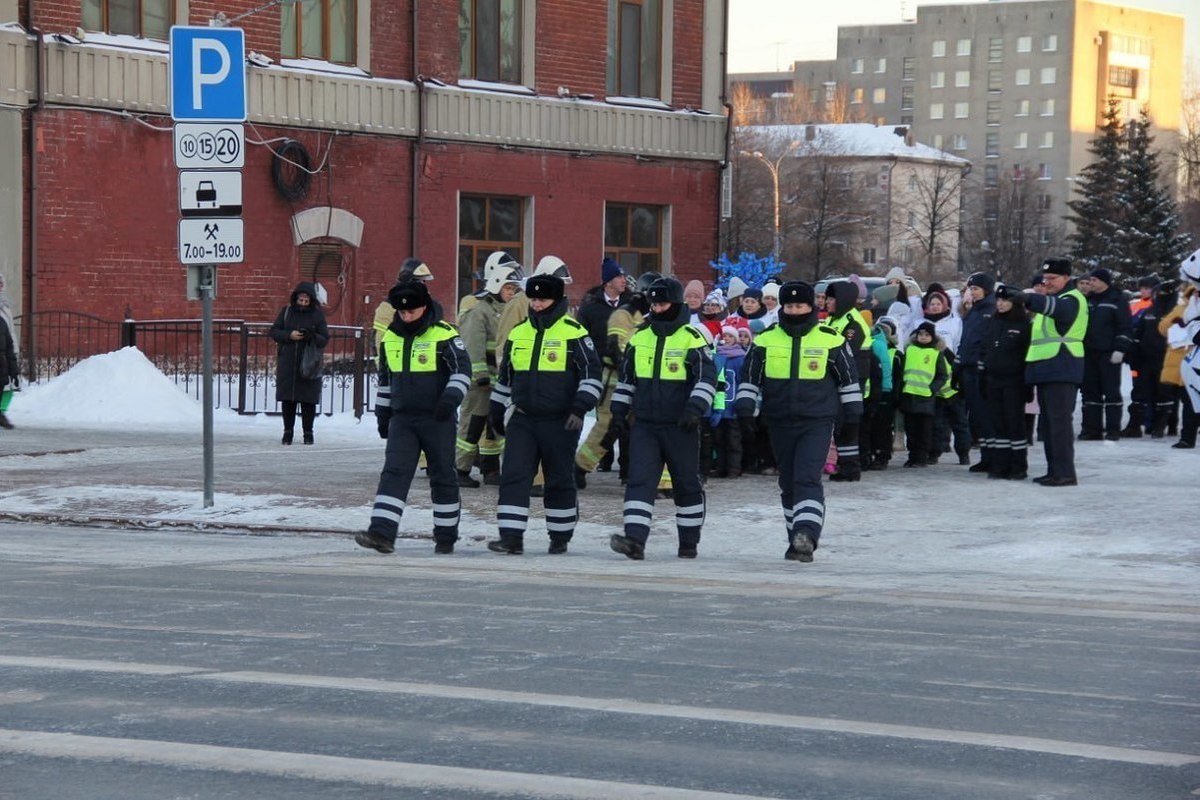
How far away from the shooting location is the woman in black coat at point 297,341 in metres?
20.0

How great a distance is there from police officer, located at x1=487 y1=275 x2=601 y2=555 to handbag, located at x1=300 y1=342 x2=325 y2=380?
7.36 meters

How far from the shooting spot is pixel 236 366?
1107 inches

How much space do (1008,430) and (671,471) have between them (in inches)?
236

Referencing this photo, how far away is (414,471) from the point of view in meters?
12.7

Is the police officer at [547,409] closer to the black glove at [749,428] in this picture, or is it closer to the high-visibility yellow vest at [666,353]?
the high-visibility yellow vest at [666,353]

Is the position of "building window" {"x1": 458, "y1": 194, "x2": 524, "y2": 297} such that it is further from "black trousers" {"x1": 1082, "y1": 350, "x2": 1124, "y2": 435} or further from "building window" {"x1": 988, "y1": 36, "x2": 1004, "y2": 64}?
"building window" {"x1": 988, "y1": 36, "x2": 1004, "y2": 64}

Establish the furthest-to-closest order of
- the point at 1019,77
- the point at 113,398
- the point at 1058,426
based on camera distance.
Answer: the point at 1019,77, the point at 113,398, the point at 1058,426

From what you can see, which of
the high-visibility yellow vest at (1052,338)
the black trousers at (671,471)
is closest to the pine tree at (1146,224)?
the high-visibility yellow vest at (1052,338)

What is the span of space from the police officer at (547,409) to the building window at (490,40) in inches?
803

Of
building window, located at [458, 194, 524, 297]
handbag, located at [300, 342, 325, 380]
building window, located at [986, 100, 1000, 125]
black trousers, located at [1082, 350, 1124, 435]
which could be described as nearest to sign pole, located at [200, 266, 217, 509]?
handbag, located at [300, 342, 325, 380]

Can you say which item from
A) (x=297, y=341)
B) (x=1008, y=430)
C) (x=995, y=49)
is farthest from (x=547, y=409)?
(x=995, y=49)

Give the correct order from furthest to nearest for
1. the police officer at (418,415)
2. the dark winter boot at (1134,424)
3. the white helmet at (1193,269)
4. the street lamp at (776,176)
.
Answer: the street lamp at (776,176) < the dark winter boot at (1134,424) < the police officer at (418,415) < the white helmet at (1193,269)

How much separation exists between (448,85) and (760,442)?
15720 millimetres

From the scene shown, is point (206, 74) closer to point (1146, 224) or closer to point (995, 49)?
point (1146, 224)
